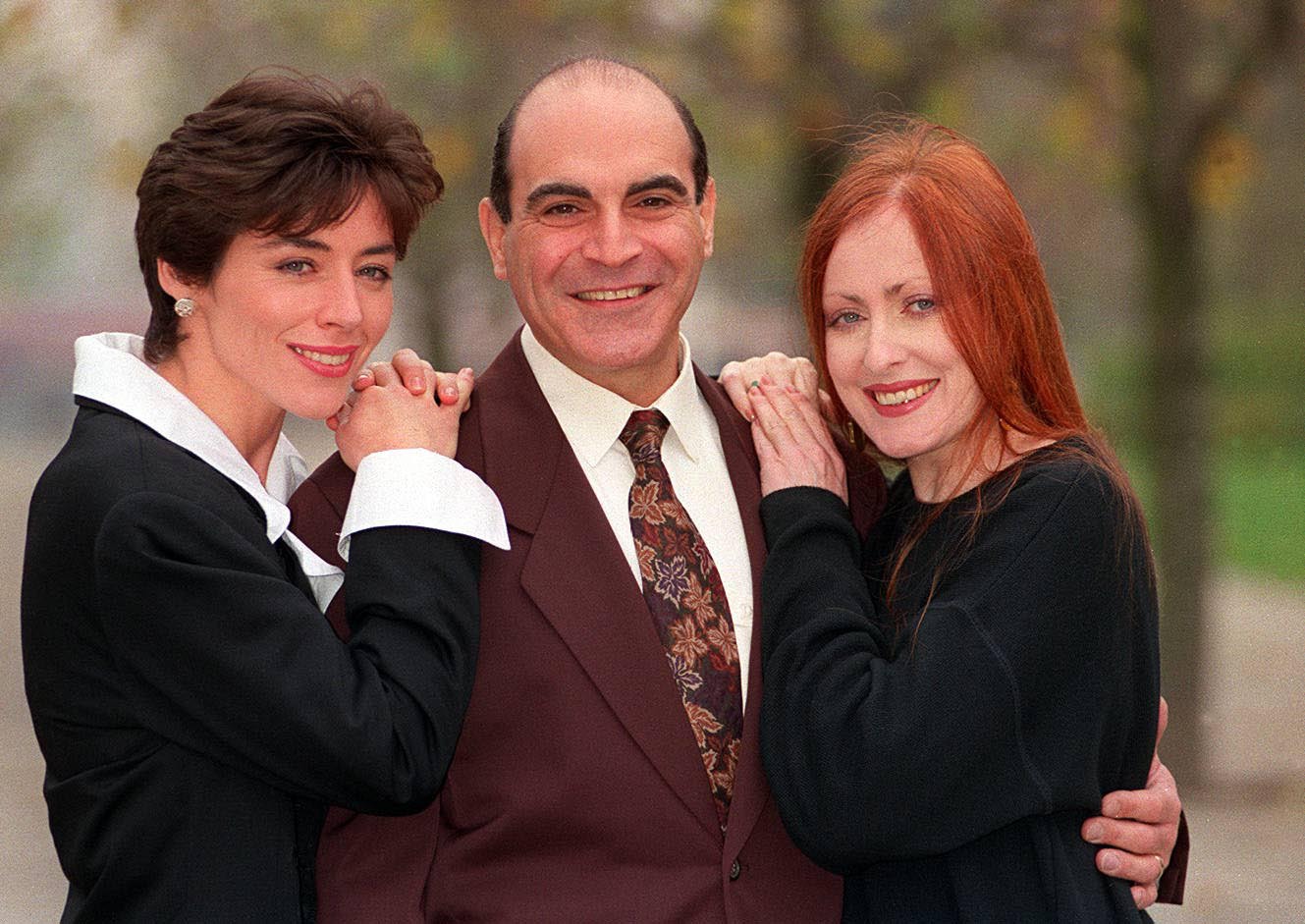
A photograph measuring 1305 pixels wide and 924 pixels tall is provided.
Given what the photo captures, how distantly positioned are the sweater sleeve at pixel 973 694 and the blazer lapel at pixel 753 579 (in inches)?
3.0

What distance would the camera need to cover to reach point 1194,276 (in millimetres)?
5590

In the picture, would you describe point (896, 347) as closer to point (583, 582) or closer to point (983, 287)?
point (983, 287)

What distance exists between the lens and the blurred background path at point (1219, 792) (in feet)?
17.8

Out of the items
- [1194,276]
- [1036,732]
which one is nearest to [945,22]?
[1194,276]

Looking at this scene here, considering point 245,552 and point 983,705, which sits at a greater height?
point 245,552

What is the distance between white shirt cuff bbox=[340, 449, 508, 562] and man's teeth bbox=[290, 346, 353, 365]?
0.59ft

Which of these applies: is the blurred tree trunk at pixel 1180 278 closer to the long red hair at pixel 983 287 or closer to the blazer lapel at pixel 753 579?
the blazer lapel at pixel 753 579

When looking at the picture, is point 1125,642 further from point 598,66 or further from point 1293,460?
point 1293,460

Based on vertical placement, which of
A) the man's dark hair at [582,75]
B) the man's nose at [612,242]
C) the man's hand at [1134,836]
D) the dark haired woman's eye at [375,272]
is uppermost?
the man's dark hair at [582,75]

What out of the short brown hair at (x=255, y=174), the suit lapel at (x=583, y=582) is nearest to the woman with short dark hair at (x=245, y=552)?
the short brown hair at (x=255, y=174)

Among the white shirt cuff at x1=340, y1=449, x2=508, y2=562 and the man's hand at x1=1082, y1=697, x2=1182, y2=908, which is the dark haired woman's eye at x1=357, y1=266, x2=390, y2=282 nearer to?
the white shirt cuff at x1=340, y1=449, x2=508, y2=562

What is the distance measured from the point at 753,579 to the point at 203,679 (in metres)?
0.93

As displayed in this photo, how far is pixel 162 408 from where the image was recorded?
93.2 inches

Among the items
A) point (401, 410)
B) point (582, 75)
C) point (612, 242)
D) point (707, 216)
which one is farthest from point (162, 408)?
point (707, 216)
